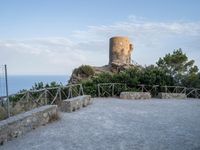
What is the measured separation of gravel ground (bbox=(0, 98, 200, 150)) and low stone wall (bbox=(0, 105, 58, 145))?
0.56ft

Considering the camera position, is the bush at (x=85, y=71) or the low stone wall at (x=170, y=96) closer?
the low stone wall at (x=170, y=96)

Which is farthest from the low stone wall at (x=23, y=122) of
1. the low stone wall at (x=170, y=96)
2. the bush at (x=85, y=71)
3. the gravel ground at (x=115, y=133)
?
the bush at (x=85, y=71)

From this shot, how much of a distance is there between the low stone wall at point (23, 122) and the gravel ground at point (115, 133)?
0.56 feet

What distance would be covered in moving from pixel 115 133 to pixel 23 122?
7.79 ft

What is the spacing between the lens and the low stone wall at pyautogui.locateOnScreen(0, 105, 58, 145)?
6371 mm

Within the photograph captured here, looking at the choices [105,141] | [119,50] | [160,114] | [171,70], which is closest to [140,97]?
[160,114]

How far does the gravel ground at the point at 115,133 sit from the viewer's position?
5.97 meters

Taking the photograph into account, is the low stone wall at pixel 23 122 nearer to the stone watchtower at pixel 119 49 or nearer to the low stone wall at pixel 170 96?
the low stone wall at pixel 170 96

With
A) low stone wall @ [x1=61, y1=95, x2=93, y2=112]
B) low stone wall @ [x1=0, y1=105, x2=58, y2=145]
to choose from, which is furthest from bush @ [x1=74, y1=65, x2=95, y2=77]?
low stone wall @ [x1=0, y1=105, x2=58, y2=145]

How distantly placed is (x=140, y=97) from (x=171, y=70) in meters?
8.11

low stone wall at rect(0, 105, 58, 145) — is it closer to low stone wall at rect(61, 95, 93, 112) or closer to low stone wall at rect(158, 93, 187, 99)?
low stone wall at rect(61, 95, 93, 112)

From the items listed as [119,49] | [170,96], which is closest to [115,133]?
[170,96]

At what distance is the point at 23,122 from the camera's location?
701cm

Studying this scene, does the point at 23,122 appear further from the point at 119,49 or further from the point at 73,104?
the point at 119,49
